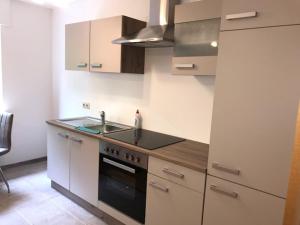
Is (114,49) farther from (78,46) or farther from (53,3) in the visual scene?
(53,3)

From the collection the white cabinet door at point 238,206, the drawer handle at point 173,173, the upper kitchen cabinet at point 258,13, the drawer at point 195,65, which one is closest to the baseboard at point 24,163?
the drawer handle at point 173,173

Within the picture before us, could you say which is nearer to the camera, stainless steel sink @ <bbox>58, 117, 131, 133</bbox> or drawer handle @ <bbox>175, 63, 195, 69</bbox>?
drawer handle @ <bbox>175, 63, 195, 69</bbox>

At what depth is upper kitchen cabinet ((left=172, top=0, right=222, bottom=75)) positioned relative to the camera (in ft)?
5.92

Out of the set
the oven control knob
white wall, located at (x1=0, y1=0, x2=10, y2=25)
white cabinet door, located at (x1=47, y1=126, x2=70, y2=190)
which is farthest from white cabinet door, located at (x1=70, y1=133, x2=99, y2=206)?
white wall, located at (x1=0, y1=0, x2=10, y2=25)

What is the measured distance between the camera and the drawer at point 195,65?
1822 millimetres

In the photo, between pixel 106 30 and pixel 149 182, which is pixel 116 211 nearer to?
pixel 149 182

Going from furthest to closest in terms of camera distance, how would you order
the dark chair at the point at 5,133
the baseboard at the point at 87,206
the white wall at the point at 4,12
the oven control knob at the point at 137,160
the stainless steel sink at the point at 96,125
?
the white wall at the point at 4,12
the dark chair at the point at 5,133
the stainless steel sink at the point at 96,125
the baseboard at the point at 87,206
the oven control knob at the point at 137,160

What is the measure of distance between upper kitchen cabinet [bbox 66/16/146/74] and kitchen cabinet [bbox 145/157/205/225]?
42.7 inches

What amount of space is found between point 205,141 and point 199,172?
63 centimetres

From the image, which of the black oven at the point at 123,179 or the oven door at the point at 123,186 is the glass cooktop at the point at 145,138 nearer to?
the black oven at the point at 123,179

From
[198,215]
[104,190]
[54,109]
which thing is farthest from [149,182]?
[54,109]

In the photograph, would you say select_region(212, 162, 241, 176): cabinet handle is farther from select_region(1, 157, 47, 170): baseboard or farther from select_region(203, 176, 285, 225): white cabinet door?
select_region(1, 157, 47, 170): baseboard

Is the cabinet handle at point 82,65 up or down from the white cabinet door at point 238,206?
up

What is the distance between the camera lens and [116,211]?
228 centimetres
